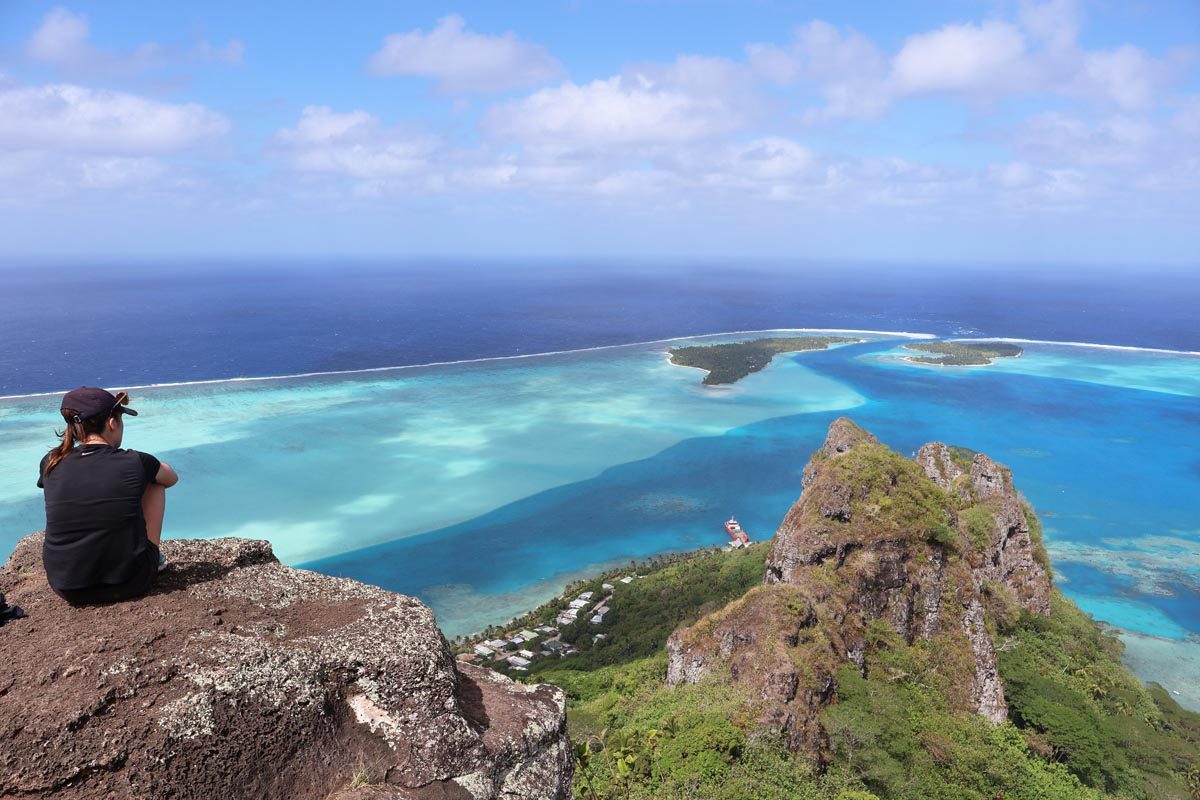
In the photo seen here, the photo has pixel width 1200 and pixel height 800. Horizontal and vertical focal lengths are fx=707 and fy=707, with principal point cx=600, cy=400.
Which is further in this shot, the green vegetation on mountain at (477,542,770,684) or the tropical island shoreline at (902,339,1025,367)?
the tropical island shoreline at (902,339,1025,367)

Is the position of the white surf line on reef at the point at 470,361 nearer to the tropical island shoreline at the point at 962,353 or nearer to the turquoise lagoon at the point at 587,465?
the turquoise lagoon at the point at 587,465

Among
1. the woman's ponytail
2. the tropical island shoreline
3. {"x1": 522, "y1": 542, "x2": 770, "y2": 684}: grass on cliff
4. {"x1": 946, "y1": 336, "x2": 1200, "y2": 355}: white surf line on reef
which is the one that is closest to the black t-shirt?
the woman's ponytail

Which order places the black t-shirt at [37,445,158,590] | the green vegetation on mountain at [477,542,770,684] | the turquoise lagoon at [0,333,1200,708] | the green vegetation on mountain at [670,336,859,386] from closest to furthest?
the black t-shirt at [37,445,158,590], the green vegetation on mountain at [477,542,770,684], the turquoise lagoon at [0,333,1200,708], the green vegetation on mountain at [670,336,859,386]

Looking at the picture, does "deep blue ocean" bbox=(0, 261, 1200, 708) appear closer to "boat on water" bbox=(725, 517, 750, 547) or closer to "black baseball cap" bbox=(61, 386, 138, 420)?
"boat on water" bbox=(725, 517, 750, 547)

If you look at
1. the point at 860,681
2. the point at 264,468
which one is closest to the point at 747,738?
the point at 860,681

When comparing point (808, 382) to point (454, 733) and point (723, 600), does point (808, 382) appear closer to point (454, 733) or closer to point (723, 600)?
point (723, 600)

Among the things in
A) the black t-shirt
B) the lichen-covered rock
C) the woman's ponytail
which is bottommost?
the lichen-covered rock
